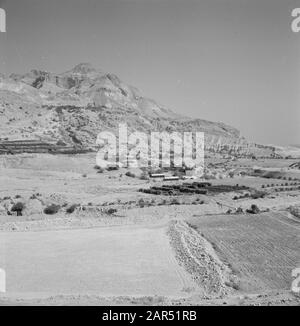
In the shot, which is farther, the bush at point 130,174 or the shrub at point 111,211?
the bush at point 130,174

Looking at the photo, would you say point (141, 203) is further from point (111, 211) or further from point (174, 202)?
point (111, 211)

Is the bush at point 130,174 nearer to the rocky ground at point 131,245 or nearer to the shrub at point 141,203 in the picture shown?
the rocky ground at point 131,245

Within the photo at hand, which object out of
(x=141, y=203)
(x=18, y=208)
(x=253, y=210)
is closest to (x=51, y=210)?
(x=18, y=208)

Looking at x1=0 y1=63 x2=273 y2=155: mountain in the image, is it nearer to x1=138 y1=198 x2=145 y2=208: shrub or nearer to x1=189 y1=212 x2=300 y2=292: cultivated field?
x1=138 y1=198 x2=145 y2=208: shrub

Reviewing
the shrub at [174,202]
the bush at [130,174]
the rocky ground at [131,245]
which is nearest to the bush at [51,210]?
the rocky ground at [131,245]

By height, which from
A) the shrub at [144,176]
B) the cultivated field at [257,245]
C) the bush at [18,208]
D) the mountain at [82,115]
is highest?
the mountain at [82,115]

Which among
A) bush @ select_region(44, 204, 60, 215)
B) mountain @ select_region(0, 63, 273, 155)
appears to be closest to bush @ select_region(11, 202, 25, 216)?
bush @ select_region(44, 204, 60, 215)

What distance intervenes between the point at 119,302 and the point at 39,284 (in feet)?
11.7

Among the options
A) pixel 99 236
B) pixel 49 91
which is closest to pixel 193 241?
pixel 99 236

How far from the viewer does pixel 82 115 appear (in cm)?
7475

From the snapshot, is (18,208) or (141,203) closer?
(18,208)

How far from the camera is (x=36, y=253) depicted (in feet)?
53.0

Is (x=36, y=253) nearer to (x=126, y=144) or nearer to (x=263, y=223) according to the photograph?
(x=263, y=223)

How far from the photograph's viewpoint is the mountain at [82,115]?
65.9 metres
